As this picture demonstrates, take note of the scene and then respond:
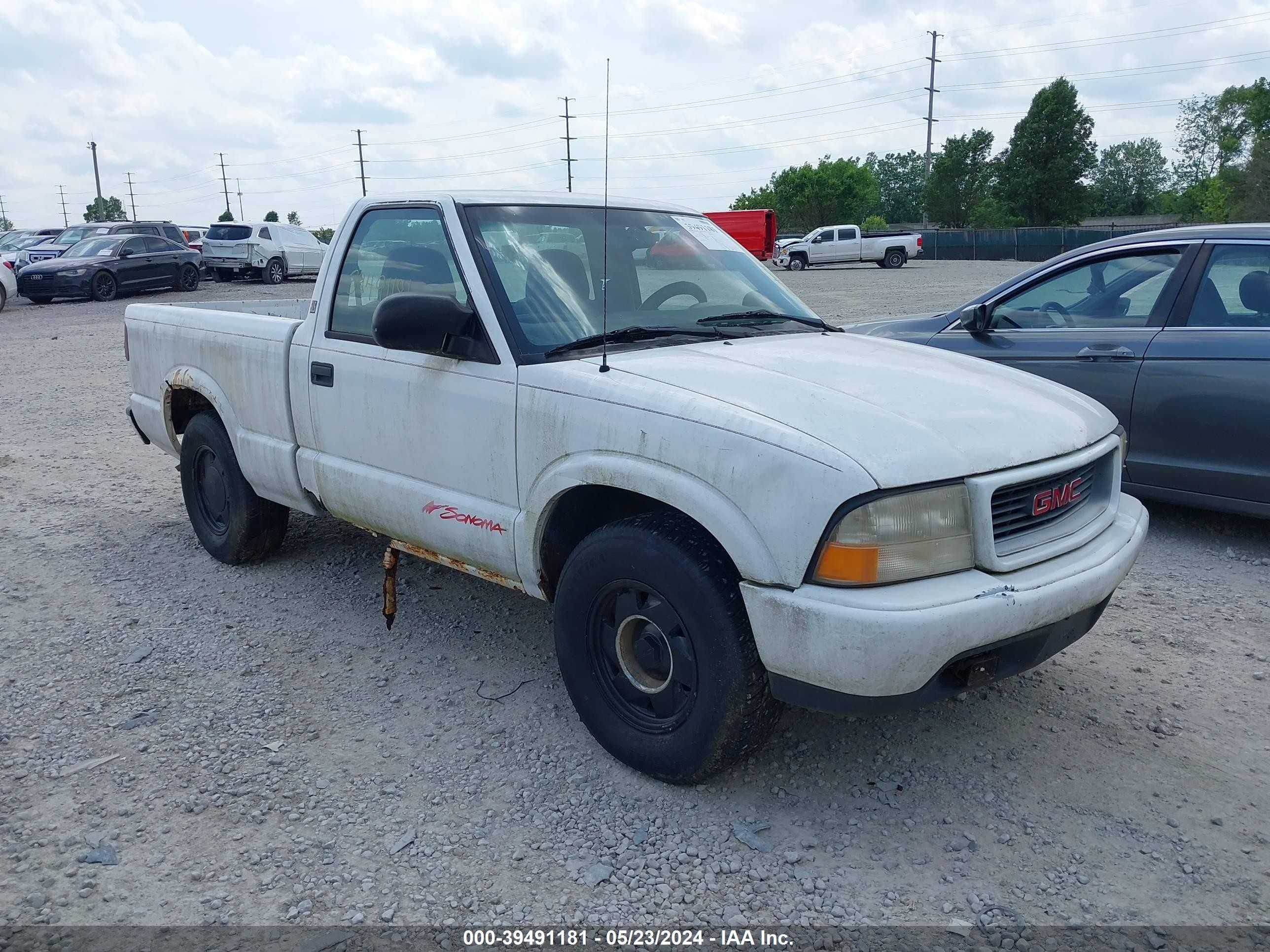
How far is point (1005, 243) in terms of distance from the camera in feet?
173

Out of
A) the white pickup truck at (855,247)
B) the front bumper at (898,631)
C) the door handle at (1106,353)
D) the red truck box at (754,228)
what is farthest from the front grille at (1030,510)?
the white pickup truck at (855,247)

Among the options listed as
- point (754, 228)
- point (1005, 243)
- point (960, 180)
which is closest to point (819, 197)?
point (960, 180)

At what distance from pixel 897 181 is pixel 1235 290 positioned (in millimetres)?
128518

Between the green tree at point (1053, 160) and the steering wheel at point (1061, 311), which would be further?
the green tree at point (1053, 160)

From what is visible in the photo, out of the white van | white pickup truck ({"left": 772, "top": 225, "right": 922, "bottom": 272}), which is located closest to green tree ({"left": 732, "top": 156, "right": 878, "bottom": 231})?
white pickup truck ({"left": 772, "top": 225, "right": 922, "bottom": 272})

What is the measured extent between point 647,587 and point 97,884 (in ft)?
5.67

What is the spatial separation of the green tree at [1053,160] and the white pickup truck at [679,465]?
7856cm

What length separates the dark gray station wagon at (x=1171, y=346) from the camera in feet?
16.4

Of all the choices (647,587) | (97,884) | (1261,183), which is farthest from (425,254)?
(1261,183)

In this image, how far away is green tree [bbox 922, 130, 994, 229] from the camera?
264 feet

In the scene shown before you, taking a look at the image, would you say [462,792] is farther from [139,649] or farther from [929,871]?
[139,649]

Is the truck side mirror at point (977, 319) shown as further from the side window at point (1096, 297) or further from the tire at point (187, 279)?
the tire at point (187, 279)

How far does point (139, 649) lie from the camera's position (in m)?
4.30

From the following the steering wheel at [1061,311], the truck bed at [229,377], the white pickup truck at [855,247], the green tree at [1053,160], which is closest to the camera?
the truck bed at [229,377]
